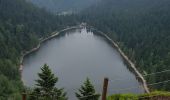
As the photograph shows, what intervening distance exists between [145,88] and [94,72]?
1611cm

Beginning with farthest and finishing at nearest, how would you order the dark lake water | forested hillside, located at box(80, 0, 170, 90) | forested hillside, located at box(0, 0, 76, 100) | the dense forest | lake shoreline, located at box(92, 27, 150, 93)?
1. forested hillside, located at box(80, 0, 170, 90)
2. the dense forest
3. the dark lake water
4. lake shoreline, located at box(92, 27, 150, 93)
5. forested hillside, located at box(0, 0, 76, 100)

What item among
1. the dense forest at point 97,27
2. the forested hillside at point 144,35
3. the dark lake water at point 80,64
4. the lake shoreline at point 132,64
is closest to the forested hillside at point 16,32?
the dense forest at point 97,27

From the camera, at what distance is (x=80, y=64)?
74625mm

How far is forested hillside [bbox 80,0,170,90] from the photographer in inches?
2632

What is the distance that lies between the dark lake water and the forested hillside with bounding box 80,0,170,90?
354 centimetres

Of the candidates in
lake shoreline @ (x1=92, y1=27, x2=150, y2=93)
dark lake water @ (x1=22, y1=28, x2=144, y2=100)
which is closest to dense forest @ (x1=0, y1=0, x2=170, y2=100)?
lake shoreline @ (x1=92, y1=27, x2=150, y2=93)

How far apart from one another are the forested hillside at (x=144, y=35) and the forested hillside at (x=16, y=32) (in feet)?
67.3

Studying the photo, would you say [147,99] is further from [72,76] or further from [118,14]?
[118,14]

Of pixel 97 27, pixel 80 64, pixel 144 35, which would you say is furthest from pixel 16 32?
pixel 97 27

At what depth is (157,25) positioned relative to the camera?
10512 centimetres

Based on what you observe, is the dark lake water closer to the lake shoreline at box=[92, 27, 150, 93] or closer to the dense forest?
the lake shoreline at box=[92, 27, 150, 93]

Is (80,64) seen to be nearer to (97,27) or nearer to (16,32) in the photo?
(16,32)

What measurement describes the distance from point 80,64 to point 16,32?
1185 inches

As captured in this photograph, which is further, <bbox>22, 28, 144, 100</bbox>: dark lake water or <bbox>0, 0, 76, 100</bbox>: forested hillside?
<bbox>22, 28, 144, 100</bbox>: dark lake water
